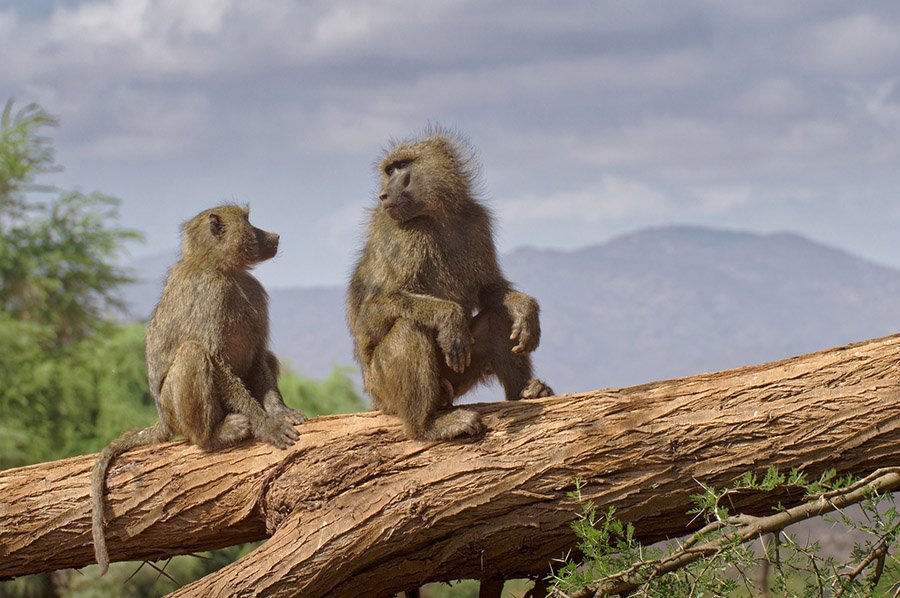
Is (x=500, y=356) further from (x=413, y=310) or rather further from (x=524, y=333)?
(x=413, y=310)

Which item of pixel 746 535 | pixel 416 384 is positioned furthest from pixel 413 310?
pixel 746 535

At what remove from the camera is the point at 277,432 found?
5320 millimetres

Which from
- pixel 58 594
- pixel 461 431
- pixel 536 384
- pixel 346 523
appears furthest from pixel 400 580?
pixel 58 594

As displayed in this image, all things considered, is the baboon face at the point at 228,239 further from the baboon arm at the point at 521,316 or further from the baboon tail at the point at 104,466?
the baboon arm at the point at 521,316

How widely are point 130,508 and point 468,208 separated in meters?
2.44

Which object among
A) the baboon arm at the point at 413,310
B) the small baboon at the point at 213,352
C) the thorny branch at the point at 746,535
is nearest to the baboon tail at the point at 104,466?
the small baboon at the point at 213,352

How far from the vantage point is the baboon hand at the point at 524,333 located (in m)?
5.18

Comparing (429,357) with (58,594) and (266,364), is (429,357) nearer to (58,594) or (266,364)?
(266,364)

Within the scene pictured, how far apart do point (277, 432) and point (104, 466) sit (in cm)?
99

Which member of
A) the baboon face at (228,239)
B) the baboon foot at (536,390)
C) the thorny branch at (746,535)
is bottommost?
the thorny branch at (746,535)

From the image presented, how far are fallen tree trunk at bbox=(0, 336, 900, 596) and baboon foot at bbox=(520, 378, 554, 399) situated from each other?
24 centimetres

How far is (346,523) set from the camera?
4.92 metres

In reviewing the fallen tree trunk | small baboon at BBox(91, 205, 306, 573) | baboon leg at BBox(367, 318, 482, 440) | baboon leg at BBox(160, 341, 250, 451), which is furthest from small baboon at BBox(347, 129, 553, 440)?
baboon leg at BBox(160, 341, 250, 451)

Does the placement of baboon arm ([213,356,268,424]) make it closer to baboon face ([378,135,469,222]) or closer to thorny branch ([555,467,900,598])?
baboon face ([378,135,469,222])
